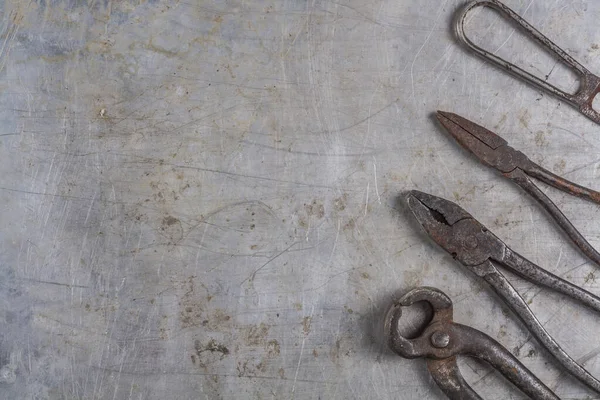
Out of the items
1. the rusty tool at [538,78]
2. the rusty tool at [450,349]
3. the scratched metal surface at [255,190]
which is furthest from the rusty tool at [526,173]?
the rusty tool at [450,349]

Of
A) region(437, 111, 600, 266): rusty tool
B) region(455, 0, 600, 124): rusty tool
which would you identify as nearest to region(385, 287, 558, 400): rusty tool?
region(437, 111, 600, 266): rusty tool

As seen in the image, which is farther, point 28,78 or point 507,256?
point 28,78

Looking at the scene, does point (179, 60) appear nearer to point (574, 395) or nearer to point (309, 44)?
point (309, 44)

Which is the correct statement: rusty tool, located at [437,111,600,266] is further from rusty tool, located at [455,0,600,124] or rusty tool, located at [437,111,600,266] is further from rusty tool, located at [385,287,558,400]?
rusty tool, located at [385,287,558,400]

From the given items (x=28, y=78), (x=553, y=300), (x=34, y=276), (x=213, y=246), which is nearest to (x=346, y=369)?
(x=213, y=246)

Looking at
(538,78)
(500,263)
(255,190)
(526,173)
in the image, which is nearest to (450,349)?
(500,263)

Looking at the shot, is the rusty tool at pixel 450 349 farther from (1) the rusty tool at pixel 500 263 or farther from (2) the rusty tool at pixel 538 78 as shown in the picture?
(2) the rusty tool at pixel 538 78

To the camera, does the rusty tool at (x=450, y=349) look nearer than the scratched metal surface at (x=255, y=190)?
Yes
